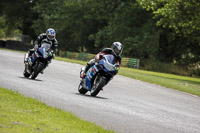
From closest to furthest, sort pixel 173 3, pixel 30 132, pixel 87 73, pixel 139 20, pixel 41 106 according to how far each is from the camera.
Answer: pixel 30 132 → pixel 41 106 → pixel 87 73 → pixel 173 3 → pixel 139 20

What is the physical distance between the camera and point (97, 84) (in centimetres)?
1334

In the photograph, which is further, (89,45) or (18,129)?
(89,45)

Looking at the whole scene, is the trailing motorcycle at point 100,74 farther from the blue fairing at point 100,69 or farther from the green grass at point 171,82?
the green grass at point 171,82

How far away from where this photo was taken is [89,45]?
229ft

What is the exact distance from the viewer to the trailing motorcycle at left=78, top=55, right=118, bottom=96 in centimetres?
1313

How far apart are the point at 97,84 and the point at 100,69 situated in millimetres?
461

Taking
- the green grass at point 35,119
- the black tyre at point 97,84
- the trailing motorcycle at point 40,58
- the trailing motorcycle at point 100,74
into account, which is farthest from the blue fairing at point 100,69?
the green grass at point 35,119

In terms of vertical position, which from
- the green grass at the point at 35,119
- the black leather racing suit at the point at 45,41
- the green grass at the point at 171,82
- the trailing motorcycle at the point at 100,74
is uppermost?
the black leather racing suit at the point at 45,41

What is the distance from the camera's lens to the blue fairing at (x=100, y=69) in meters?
13.1

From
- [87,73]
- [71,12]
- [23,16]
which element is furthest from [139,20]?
[87,73]

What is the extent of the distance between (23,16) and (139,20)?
27.1 metres

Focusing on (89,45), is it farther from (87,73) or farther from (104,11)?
(87,73)

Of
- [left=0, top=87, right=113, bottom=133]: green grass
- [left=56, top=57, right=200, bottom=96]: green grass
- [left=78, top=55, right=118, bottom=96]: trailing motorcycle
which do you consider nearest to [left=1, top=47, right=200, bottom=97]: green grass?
[left=56, top=57, right=200, bottom=96]: green grass

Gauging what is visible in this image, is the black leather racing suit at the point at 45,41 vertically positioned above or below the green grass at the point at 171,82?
above
